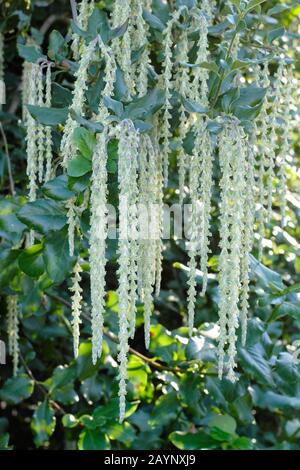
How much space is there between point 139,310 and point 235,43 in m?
0.87

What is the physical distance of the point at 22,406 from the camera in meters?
2.51

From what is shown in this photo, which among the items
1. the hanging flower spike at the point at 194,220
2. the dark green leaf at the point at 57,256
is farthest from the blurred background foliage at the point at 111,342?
the hanging flower spike at the point at 194,220

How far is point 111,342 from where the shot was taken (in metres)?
1.95

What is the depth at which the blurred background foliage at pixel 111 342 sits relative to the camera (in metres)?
1.37

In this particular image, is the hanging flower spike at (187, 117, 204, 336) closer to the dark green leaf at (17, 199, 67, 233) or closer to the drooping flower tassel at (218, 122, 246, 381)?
the drooping flower tassel at (218, 122, 246, 381)

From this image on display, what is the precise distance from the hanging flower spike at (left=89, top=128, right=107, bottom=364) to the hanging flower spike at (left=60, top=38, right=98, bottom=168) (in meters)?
0.08

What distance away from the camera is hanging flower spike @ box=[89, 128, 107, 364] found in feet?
3.20

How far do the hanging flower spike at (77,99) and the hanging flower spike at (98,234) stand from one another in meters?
A: 0.08

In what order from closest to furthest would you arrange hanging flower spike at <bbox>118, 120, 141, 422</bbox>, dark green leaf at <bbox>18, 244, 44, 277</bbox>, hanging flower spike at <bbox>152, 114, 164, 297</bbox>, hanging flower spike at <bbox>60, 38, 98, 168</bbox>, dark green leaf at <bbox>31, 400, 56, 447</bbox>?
hanging flower spike at <bbox>118, 120, 141, 422</bbox>, hanging flower spike at <bbox>60, 38, 98, 168</bbox>, hanging flower spike at <bbox>152, 114, 164, 297</bbox>, dark green leaf at <bbox>18, 244, 44, 277</bbox>, dark green leaf at <bbox>31, 400, 56, 447</bbox>

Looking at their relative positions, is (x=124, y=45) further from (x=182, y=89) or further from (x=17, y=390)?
(x=17, y=390)

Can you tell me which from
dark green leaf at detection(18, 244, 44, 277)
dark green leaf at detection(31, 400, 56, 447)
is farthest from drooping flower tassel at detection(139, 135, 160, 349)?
dark green leaf at detection(31, 400, 56, 447)

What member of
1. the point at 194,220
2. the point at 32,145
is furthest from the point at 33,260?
the point at 194,220

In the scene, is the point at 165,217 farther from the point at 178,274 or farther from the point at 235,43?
the point at 178,274

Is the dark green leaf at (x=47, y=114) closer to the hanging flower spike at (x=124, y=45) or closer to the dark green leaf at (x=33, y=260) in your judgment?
the hanging flower spike at (x=124, y=45)
